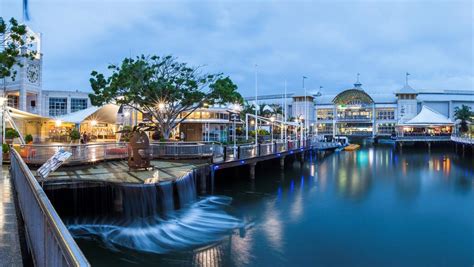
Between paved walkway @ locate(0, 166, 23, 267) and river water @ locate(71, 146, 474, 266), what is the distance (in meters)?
4.42

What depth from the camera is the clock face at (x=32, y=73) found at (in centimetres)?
5310

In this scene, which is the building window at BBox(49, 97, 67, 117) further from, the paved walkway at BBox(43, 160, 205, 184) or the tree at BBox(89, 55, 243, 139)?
the paved walkway at BBox(43, 160, 205, 184)

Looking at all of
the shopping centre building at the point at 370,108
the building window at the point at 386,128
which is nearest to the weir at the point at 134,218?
the shopping centre building at the point at 370,108

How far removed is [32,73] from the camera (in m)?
53.9

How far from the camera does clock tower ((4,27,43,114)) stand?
172ft

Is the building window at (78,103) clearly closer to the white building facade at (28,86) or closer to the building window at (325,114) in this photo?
the white building facade at (28,86)

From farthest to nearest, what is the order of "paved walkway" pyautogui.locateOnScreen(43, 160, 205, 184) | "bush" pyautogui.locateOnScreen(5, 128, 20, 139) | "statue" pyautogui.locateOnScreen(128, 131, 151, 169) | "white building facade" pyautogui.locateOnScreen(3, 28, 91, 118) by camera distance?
"white building facade" pyautogui.locateOnScreen(3, 28, 91, 118) → "bush" pyautogui.locateOnScreen(5, 128, 20, 139) → "statue" pyautogui.locateOnScreen(128, 131, 151, 169) → "paved walkway" pyautogui.locateOnScreen(43, 160, 205, 184)

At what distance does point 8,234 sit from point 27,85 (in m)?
53.1

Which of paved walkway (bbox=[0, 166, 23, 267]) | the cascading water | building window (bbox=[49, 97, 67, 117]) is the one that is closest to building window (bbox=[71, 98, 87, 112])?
building window (bbox=[49, 97, 67, 117])

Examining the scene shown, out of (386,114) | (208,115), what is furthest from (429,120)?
(208,115)

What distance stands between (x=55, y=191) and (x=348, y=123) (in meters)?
111

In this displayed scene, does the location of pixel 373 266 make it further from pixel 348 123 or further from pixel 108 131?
pixel 348 123

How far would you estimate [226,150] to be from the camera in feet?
93.2

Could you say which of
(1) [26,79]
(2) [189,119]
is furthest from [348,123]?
(1) [26,79]
